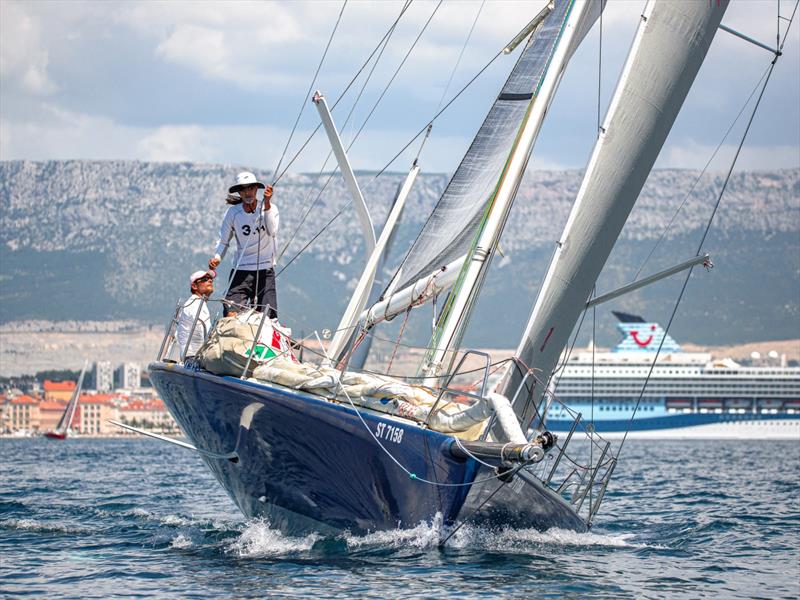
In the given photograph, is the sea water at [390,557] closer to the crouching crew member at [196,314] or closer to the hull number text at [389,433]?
the hull number text at [389,433]

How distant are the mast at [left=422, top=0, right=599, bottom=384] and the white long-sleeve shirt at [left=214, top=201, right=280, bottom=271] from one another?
2149 mm

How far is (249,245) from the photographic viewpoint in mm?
15719

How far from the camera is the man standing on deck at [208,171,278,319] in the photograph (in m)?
15.4

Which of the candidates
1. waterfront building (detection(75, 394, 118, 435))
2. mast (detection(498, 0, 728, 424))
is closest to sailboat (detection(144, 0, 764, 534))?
mast (detection(498, 0, 728, 424))

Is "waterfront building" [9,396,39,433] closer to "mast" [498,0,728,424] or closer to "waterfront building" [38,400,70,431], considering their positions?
"waterfront building" [38,400,70,431]

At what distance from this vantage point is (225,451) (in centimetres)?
1536

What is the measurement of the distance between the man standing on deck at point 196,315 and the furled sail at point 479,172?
284 cm

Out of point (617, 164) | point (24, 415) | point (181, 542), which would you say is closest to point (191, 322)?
point (181, 542)

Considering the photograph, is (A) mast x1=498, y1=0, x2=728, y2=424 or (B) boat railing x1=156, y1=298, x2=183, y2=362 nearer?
(A) mast x1=498, y1=0, x2=728, y2=424

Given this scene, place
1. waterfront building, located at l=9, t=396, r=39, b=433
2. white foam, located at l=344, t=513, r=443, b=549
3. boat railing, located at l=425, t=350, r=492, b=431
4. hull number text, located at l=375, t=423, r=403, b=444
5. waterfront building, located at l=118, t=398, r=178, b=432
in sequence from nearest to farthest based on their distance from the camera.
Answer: boat railing, located at l=425, t=350, r=492, b=431, hull number text, located at l=375, t=423, r=403, b=444, white foam, located at l=344, t=513, r=443, b=549, waterfront building, located at l=118, t=398, r=178, b=432, waterfront building, located at l=9, t=396, r=39, b=433

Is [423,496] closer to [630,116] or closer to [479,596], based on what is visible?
[479,596]

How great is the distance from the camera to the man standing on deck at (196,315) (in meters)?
15.2

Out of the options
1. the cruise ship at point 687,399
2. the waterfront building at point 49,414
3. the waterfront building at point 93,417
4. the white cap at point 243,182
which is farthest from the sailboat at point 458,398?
the waterfront building at point 49,414

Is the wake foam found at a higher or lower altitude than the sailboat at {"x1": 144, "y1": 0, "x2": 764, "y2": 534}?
lower
